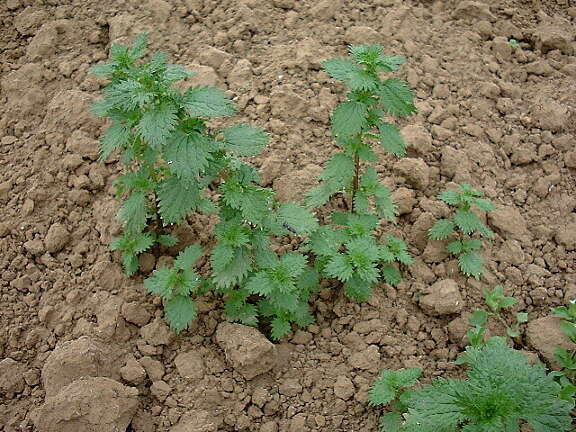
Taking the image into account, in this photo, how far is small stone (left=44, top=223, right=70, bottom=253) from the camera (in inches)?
154

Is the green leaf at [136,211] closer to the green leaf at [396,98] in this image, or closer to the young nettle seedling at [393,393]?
the green leaf at [396,98]

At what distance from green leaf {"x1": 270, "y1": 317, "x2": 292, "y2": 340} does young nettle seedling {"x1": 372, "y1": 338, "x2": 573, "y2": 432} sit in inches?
38.2

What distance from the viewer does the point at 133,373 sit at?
3.44 m

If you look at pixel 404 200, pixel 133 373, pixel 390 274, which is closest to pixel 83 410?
pixel 133 373

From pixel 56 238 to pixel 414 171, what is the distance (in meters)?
2.21

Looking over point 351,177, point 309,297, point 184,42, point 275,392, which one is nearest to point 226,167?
point 351,177

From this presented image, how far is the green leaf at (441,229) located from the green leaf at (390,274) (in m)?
0.33

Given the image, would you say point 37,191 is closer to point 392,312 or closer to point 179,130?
point 179,130

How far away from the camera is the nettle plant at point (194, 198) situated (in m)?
2.97

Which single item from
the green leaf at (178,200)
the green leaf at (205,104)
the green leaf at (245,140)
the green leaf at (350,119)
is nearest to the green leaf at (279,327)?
the green leaf at (178,200)

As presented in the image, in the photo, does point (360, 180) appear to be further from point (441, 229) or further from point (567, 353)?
point (567, 353)

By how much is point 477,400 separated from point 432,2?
3.38m

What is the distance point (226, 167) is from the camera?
323 cm

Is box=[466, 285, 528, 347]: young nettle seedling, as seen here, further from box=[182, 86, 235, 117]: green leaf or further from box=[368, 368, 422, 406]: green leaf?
box=[182, 86, 235, 117]: green leaf
